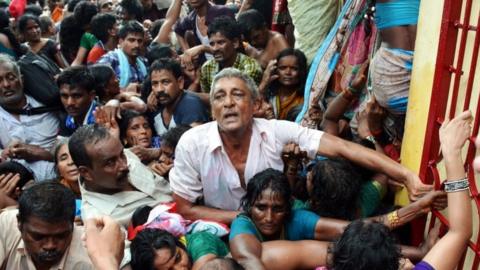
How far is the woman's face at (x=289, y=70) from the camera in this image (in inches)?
186

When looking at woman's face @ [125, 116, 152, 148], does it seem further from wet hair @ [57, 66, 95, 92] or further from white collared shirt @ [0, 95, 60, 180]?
white collared shirt @ [0, 95, 60, 180]

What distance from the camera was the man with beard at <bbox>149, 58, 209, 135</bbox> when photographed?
176 inches

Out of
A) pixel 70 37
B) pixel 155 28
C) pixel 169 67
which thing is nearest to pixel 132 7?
pixel 155 28

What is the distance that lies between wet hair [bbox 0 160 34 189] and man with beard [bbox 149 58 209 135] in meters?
0.94

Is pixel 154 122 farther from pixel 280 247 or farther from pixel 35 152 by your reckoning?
pixel 280 247

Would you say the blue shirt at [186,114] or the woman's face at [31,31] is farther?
the woman's face at [31,31]

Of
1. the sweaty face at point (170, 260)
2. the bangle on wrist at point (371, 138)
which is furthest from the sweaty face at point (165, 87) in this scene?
the sweaty face at point (170, 260)

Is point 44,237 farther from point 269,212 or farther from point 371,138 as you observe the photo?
point 371,138

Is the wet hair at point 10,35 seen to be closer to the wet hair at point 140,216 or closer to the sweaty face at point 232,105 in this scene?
the wet hair at point 140,216

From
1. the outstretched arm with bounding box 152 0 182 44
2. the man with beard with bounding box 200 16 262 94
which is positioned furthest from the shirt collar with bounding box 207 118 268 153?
the outstretched arm with bounding box 152 0 182 44

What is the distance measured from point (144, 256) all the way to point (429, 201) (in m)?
1.27

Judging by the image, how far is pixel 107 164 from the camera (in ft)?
11.5

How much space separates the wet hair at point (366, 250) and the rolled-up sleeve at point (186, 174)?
1190 mm

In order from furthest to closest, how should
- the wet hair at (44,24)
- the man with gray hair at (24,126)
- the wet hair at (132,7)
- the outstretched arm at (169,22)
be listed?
the wet hair at (44,24), the wet hair at (132,7), the outstretched arm at (169,22), the man with gray hair at (24,126)
